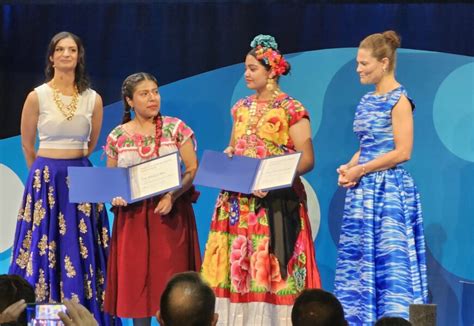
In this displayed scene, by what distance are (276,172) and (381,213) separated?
27.9 inches

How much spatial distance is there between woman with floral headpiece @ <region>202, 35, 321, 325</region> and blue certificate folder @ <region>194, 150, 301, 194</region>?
69 mm

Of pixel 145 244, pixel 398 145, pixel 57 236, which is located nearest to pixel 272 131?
pixel 398 145

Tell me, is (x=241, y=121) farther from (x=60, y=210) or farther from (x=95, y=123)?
(x=60, y=210)

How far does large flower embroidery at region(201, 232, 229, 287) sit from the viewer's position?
5.95 meters

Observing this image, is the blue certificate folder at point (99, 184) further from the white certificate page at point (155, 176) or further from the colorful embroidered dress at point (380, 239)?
the colorful embroidered dress at point (380, 239)

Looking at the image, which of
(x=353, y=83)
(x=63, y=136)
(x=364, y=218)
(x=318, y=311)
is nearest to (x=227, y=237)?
(x=364, y=218)

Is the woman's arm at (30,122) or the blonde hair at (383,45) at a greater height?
the blonde hair at (383,45)

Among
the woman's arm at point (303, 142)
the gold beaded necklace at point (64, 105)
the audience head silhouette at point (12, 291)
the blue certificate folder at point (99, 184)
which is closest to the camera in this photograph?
the audience head silhouette at point (12, 291)

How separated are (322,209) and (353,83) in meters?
0.91

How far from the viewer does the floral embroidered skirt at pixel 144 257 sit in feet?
19.4

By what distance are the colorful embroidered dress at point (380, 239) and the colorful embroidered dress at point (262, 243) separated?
0.79ft

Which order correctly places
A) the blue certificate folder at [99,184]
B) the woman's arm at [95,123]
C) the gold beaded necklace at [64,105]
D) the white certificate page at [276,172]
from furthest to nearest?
the woman's arm at [95,123], the gold beaded necklace at [64,105], the blue certificate folder at [99,184], the white certificate page at [276,172]

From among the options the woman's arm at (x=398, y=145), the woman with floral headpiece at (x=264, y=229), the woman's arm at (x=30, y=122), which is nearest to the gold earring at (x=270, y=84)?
the woman with floral headpiece at (x=264, y=229)

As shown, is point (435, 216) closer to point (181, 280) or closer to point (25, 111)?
point (25, 111)
